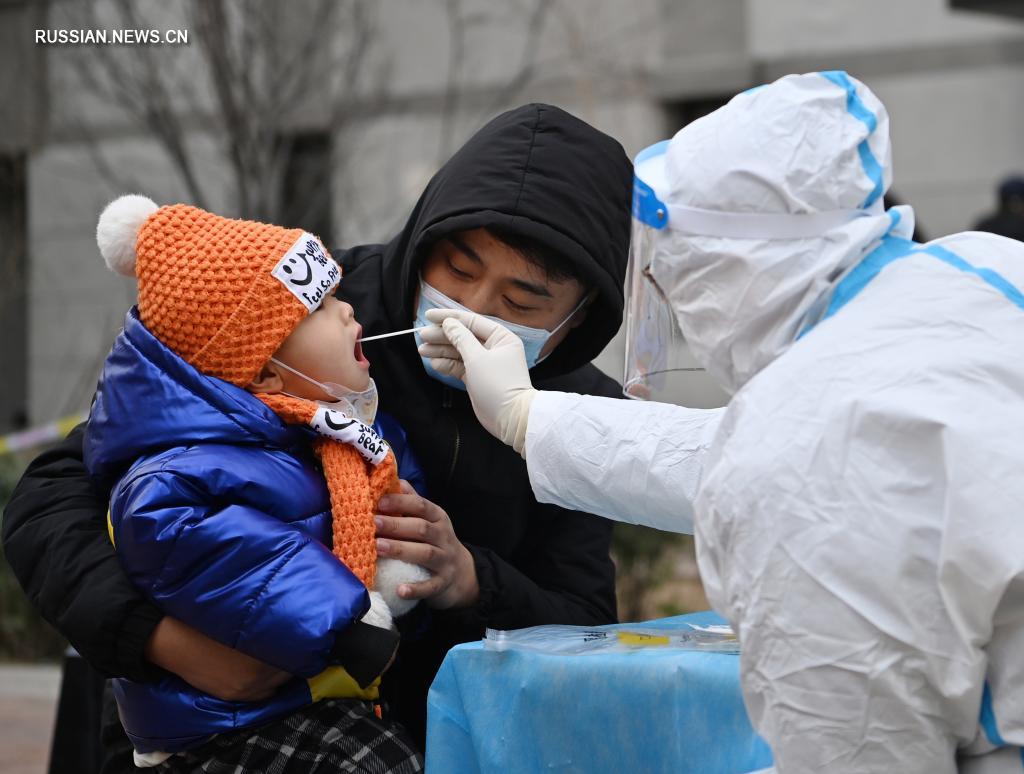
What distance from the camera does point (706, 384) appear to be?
8039mm

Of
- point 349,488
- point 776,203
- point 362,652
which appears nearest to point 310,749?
point 362,652

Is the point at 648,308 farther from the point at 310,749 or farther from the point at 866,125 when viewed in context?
the point at 310,749

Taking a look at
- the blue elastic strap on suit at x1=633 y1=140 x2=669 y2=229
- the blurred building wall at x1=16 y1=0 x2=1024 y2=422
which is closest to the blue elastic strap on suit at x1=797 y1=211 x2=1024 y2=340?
the blue elastic strap on suit at x1=633 y1=140 x2=669 y2=229

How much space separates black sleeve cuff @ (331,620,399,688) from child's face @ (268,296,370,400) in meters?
0.45

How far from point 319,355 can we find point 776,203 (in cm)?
95

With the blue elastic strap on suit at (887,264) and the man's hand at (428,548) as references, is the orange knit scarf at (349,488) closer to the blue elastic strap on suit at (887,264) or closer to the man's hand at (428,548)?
the man's hand at (428,548)

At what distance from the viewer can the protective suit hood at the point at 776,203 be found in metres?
1.67

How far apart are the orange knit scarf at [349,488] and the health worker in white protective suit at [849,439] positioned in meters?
0.69

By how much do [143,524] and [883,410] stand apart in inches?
43.5

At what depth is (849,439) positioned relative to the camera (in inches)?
59.8

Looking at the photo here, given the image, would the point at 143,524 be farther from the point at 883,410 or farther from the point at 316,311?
the point at 883,410

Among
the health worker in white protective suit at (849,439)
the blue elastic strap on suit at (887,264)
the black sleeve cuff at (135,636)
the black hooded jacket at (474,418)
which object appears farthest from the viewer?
the black hooded jacket at (474,418)

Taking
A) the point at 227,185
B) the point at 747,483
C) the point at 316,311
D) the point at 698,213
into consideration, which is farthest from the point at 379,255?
the point at 227,185

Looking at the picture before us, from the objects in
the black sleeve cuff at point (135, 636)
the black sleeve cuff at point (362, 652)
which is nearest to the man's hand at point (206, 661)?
the black sleeve cuff at point (135, 636)
